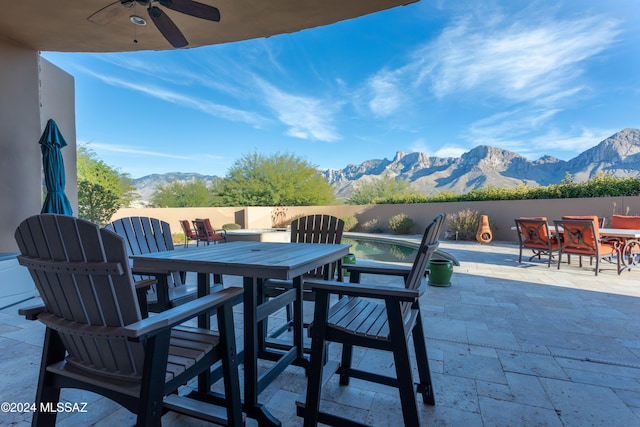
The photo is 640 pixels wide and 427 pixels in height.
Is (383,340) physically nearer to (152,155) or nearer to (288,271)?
(288,271)

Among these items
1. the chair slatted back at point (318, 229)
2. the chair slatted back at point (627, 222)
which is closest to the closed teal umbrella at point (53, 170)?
the chair slatted back at point (318, 229)

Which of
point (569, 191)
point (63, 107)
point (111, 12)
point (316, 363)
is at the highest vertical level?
point (111, 12)

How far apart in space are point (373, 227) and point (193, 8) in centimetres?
1078

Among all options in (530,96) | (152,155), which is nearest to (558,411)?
(530,96)

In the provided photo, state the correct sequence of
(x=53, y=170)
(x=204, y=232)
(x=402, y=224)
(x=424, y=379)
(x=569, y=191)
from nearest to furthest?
(x=424, y=379)
(x=53, y=170)
(x=204, y=232)
(x=569, y=191)
(x=402, y=224)

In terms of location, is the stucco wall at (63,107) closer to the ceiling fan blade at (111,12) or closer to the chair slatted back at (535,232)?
the ceiling fan blade at (111,12)

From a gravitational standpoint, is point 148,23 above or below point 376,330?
above

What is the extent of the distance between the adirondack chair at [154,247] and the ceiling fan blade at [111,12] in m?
2.00

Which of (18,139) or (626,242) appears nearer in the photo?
(18,139)

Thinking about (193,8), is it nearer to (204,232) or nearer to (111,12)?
(111,12)

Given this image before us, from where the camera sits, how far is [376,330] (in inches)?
54.1

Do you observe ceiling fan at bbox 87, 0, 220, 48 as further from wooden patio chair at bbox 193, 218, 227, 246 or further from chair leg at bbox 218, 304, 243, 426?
wooden patio chair at bbox 193, 218, 227, 246

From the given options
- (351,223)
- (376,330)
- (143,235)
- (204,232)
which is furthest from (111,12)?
(351,223)

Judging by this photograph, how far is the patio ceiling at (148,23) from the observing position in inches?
138
